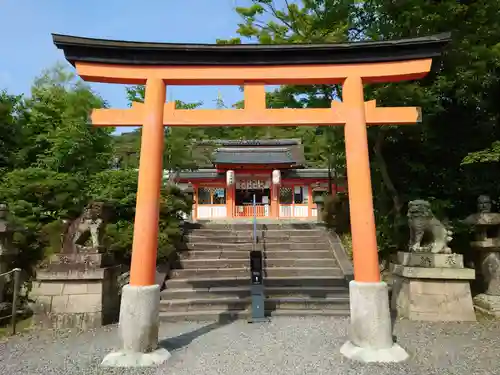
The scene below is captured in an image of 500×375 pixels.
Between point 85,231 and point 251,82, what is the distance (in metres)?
4.83

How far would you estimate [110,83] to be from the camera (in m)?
5.48

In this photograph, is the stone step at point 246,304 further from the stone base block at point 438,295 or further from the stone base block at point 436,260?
the stone base block at point 436,260

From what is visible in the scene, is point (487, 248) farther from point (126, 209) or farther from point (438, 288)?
point (126, 209)

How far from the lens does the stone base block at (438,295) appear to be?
6684 millimetres

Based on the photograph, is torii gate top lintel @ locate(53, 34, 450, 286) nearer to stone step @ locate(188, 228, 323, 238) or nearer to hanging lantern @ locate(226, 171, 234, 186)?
stone step @ locate(188, 228, 323, 238)

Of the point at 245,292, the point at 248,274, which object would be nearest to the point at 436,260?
the point at 245,292

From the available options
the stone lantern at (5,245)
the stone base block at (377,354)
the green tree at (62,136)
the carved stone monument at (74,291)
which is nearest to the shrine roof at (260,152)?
the green tree at (62,136)

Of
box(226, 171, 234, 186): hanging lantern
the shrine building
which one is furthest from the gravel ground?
the shrine building

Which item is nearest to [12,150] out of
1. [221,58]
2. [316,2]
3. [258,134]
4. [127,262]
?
[127,262]

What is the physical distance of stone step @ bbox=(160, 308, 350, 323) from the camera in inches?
283

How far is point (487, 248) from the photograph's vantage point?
7590 millimetres

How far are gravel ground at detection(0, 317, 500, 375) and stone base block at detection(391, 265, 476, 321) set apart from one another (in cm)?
27

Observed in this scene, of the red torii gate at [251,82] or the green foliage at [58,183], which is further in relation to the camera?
the green foliage at [58,183]

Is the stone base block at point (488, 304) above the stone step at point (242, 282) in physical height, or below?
below
